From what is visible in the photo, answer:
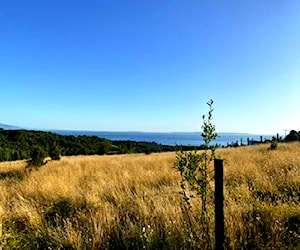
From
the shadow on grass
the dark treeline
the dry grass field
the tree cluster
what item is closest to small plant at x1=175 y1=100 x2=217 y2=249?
the dry grass field

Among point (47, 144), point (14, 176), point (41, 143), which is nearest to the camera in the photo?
point (14, 176)

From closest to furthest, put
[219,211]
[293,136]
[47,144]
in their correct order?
[219,211]
[293,136]
[47,144]

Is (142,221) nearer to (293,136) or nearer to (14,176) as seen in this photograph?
(14,176)

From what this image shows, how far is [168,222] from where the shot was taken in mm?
5871

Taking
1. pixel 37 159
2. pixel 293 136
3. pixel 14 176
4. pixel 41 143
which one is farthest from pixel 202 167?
pixel 41 143

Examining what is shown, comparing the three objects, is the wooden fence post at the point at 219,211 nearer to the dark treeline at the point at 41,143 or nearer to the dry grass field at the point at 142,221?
the dry grass field at the point at 142,221

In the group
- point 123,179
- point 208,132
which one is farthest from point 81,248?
point 123,179

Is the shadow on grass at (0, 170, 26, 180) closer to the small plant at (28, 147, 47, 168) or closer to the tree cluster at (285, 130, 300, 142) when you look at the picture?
the small plant at (28, 147, 47, 168)

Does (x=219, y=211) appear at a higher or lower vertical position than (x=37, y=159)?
higher

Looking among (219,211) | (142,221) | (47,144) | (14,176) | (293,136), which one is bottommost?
(14,176)

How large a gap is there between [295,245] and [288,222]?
872mm

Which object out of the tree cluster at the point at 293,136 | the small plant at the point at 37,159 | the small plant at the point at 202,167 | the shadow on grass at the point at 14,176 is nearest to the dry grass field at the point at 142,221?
the small plant at the point at 202,167

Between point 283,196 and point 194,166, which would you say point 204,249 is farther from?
point 283,196

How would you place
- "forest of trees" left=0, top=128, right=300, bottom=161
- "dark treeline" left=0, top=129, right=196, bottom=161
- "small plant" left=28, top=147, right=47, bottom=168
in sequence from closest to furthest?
"small plant" left=28, top=147, right=47, bottom=168 → "forest of trees" left=0, top=128, right=300, bottom=161 → "dark treeline" left=0, top=129, right=196, bottom=161
